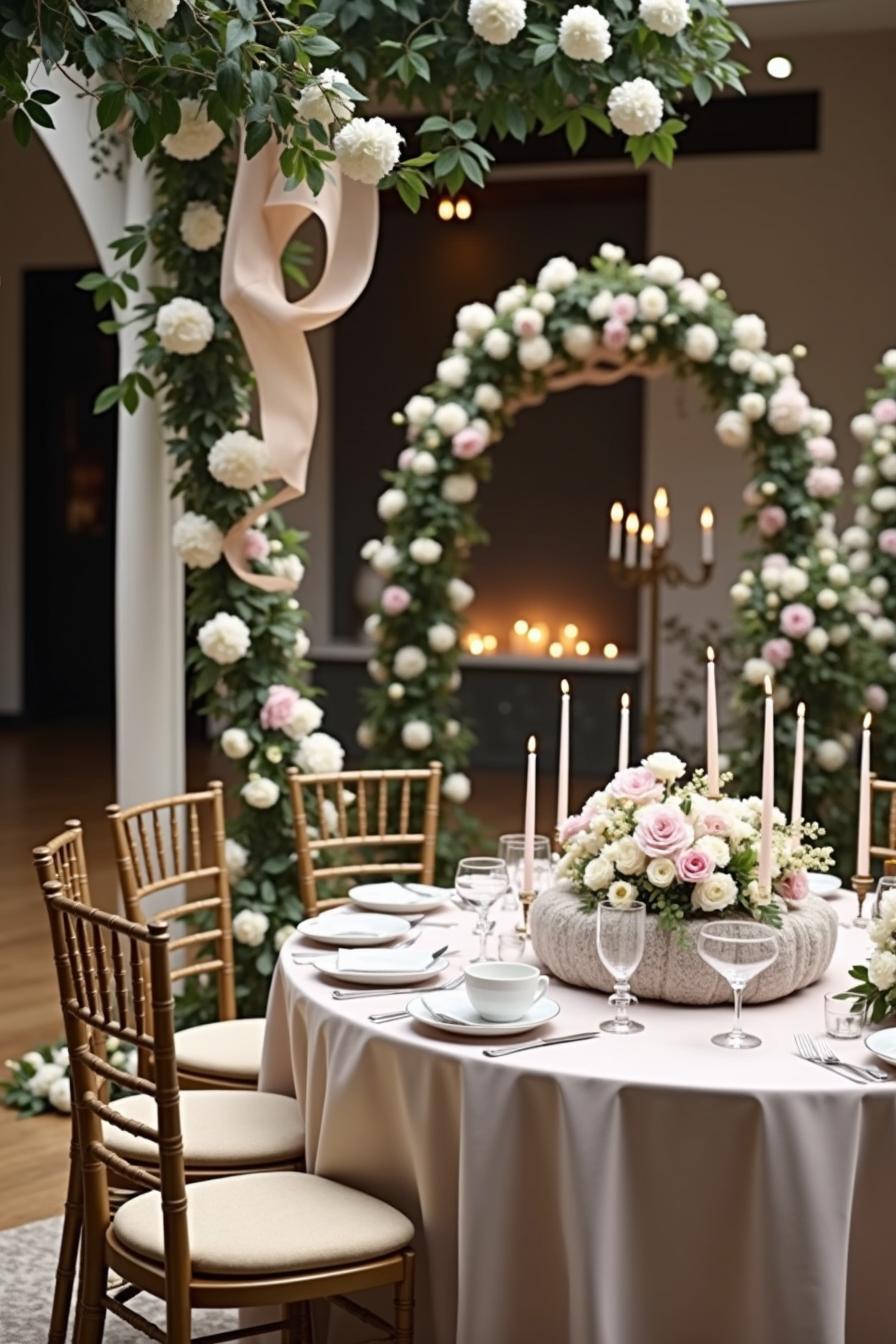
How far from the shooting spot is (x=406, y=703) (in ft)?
20.9

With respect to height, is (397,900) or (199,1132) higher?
(397,900)

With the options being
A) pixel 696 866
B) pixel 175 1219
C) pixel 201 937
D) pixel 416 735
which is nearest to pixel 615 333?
pixel 416 735

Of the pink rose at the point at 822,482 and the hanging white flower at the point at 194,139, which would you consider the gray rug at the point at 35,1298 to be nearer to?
the hanging white flower at the point at 194,139

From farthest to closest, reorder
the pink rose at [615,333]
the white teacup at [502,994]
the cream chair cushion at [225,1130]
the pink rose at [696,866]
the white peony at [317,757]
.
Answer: the pink rose at [615,333], the white peony at [317,757], the cream chair cushion at [225,1130], the pink rose at [696,866], the white teacup at [502,994]

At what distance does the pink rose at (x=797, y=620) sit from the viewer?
624 cm

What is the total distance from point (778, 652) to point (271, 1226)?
383 cm

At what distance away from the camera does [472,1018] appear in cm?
289

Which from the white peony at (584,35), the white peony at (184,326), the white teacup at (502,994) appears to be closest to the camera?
the white teacup at (502,994)

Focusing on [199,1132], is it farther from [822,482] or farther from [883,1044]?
[822,482]

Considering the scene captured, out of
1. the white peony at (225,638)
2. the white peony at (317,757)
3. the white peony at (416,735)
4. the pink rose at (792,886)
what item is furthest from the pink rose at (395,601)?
the pink rose at (792,886)

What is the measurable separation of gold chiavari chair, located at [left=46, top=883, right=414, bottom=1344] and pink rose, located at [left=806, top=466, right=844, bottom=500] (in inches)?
153

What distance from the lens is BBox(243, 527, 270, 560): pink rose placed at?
5.00m

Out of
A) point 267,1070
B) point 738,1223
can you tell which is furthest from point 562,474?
point 738,1223

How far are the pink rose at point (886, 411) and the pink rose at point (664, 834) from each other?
3.91 metres
